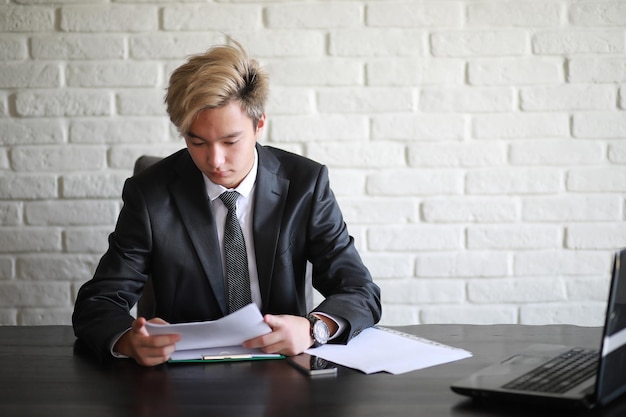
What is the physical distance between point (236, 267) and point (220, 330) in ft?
1.50

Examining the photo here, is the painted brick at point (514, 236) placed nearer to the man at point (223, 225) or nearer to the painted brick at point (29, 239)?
the man at point (223, 225)

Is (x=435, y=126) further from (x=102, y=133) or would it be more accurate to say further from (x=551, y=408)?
(x=551, y=408)

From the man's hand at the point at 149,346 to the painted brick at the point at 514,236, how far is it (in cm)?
Answer: 133

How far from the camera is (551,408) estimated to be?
121 centimetres

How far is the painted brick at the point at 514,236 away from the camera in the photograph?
2.57m

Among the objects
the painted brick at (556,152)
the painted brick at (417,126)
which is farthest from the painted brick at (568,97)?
the painted brick at (417,126)

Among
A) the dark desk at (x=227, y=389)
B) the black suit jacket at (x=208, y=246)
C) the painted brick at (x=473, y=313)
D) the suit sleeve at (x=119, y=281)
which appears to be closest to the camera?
the dark desk at (x=227, y=389)

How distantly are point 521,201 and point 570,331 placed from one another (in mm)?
867

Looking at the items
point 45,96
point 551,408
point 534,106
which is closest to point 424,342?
point 551,408

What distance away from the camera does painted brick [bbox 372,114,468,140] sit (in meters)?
2.53

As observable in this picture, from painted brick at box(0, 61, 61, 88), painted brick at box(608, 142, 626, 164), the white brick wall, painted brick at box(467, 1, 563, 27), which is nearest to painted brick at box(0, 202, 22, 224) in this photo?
the white brick wall

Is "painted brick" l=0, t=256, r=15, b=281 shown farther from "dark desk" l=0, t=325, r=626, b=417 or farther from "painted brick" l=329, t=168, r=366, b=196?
"painted brick" l=329, t=168, r=366, b=196

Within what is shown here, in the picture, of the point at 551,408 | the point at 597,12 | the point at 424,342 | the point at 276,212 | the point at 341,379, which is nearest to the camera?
the point at 551,408

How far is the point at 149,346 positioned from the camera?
151 cm
